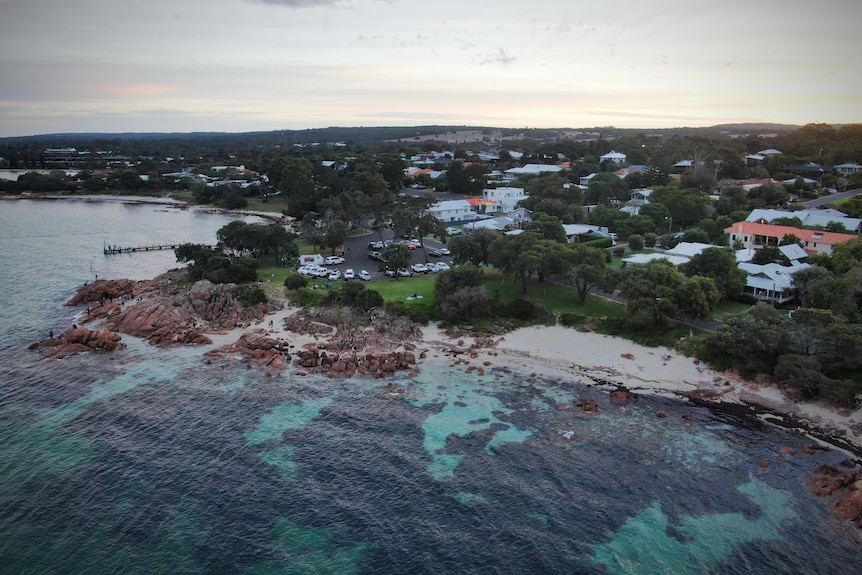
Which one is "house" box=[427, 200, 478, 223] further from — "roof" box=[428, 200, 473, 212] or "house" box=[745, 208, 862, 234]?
"house" box=[745, 208, 862, 234]

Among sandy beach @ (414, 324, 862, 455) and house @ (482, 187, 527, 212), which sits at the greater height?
house @ (482, 187, 527, 212)

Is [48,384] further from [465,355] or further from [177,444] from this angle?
[465,355]

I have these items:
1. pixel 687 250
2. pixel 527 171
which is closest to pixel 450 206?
pixel 687 250

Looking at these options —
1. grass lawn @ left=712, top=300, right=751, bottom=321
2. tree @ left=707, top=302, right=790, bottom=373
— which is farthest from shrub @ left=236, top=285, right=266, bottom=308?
grass lawn @ left=712, top=300, right=751, bottom=321

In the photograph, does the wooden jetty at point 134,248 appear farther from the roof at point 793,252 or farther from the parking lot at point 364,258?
the roof at point 793,252

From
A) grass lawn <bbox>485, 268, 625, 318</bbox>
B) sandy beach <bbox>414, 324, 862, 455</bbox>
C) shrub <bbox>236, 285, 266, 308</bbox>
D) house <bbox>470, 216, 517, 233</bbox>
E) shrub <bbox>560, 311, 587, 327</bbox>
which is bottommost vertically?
sandy beach <bbox>414, 324, 862, 455</bbox>

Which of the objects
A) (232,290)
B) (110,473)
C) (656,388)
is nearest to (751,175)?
(656,388)
